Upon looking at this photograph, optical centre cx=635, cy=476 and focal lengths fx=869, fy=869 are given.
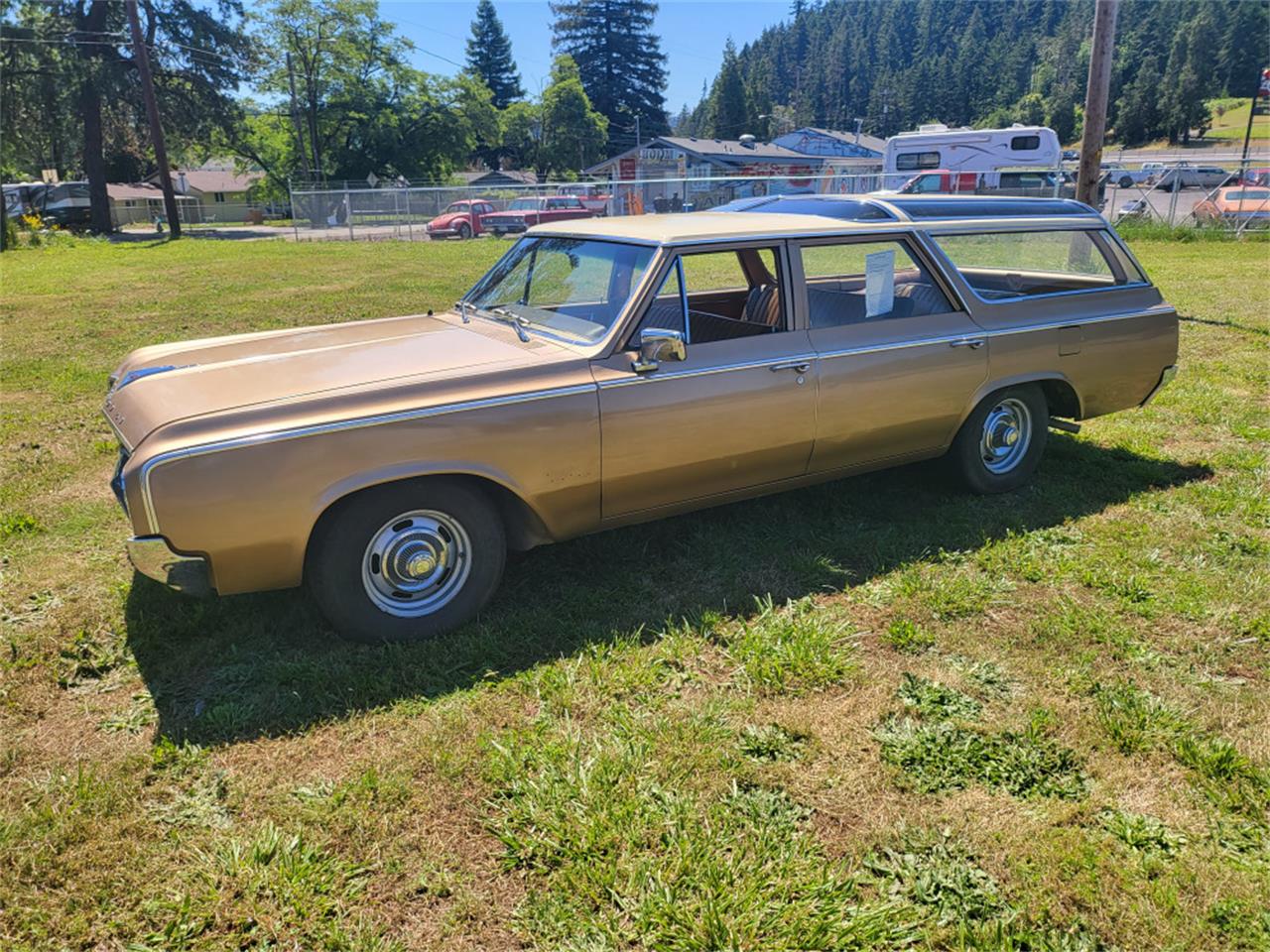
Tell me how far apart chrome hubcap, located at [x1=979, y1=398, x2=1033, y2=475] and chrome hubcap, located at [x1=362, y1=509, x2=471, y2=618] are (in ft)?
10.3

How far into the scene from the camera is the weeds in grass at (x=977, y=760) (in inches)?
112

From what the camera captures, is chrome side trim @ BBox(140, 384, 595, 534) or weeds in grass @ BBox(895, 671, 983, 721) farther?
weeds in grass @ BBox(895, 671, 983, 721)

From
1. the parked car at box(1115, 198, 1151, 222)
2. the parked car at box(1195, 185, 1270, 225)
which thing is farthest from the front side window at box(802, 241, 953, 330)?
the parked car at box(1115, 198, 1151, 222)

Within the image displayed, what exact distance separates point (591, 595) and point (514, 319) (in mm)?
1388

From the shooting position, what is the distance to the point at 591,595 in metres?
4.04

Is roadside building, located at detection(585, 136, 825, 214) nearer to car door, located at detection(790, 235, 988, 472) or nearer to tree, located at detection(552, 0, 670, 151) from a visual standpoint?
tree, located at detection(552, 0, 670, 151)

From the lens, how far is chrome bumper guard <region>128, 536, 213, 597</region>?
3.06m

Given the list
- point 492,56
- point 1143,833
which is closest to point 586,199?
point 1143,833

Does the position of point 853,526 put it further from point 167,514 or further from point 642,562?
point 167,514

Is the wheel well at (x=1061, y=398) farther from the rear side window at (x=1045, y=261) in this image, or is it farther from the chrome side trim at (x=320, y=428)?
the chrome side trim at (x=320, y=428)

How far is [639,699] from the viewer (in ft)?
10.8

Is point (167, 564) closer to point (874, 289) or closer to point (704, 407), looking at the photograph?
point (704, 407)

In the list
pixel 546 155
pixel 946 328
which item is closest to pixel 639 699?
pixel 946 328

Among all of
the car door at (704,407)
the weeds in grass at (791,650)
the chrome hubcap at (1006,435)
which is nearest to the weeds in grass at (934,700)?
the weeds in grass at (791,650)
